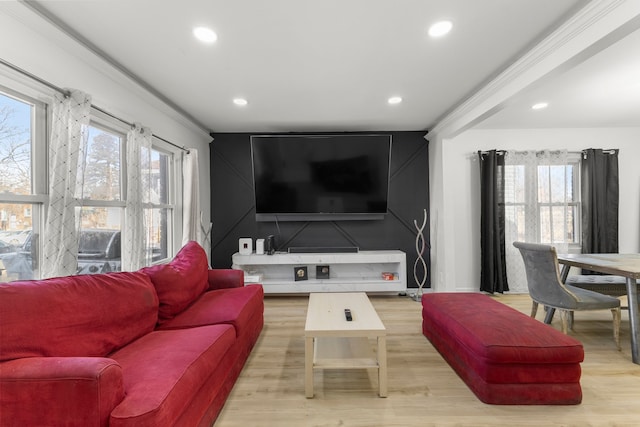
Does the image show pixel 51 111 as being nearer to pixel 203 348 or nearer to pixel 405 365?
pixel 203 348

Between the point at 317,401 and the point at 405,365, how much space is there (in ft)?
2.64

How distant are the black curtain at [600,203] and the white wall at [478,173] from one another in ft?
0.81

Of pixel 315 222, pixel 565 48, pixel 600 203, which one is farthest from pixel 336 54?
pixel 600 203

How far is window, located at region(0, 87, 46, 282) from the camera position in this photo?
1.82 m

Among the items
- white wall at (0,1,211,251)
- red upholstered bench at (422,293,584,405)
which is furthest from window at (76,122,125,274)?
red upholstered bench at (422,293,584,405)

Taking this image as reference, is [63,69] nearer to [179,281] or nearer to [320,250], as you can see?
[179,281]

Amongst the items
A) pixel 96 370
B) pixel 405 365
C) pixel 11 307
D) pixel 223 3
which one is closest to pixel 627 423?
pixel 405 365

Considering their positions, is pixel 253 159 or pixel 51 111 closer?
pixel 51 111

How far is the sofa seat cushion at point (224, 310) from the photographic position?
2125mm

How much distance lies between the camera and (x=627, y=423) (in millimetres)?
1685

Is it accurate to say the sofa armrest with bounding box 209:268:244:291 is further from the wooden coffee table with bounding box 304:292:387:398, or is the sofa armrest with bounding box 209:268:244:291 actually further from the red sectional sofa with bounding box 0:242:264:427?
the wooden coffee table with bounding box 304:292:387:398

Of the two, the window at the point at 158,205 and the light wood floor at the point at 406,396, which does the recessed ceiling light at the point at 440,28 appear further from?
the window at the point at 158,205

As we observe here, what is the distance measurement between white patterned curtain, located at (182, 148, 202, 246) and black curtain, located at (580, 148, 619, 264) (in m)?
5.41

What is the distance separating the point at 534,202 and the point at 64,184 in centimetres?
540
